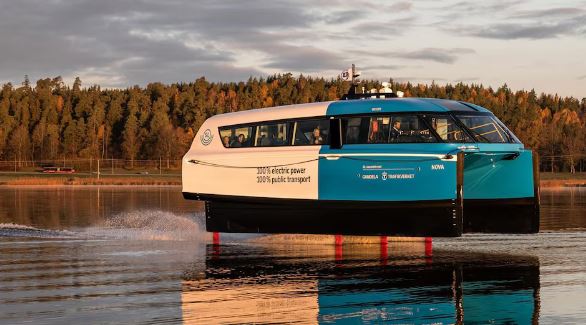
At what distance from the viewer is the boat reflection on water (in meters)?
12.4

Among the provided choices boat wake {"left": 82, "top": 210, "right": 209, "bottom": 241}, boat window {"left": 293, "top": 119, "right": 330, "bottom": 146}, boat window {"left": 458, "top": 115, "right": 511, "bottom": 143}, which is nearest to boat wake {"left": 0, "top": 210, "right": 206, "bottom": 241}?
boat wake {"left": 82, "top": 210, "right": 209, "bottom": 241}

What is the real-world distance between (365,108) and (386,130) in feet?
2.46

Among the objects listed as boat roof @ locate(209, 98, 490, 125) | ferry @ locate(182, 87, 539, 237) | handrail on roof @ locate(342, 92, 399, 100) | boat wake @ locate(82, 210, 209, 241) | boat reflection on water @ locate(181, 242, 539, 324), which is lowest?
boat reflection on water @ locate(181, 242, 539, 324)

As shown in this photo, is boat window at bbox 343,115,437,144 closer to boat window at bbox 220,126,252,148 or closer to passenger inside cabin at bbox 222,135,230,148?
boat window at bbox 220,126,252,148

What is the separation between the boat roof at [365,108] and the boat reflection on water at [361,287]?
3.00m

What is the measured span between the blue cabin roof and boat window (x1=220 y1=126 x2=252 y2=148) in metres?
2.34

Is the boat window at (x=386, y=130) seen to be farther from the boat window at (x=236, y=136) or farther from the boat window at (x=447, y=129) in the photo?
the boat window at (x=236, y=136)

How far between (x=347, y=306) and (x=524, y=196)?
7.90m

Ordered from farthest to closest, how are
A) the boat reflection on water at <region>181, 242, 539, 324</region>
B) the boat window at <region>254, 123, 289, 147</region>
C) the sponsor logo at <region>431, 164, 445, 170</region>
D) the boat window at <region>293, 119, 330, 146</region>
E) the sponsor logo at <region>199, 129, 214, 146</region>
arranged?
the sponsor logo at <region>199, 129, 214, 146</region>, the boat window at <region>254, 123, 289, 147</region>, the boat window at <region>293, 119, 330, 146</region>, the sponsor logo at <region>431, 164, 445, 170</region>, the boat reflection on water at <region>181, 242, 539, 324</region>

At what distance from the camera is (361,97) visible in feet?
70.6

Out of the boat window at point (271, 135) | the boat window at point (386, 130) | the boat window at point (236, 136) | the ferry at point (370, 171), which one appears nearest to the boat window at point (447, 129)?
the ferry at point (370, 171)

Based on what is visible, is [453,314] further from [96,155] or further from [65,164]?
[96,155]

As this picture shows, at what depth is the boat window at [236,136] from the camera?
21484mm

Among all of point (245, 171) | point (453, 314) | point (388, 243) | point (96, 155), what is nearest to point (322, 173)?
point (245, 171)
